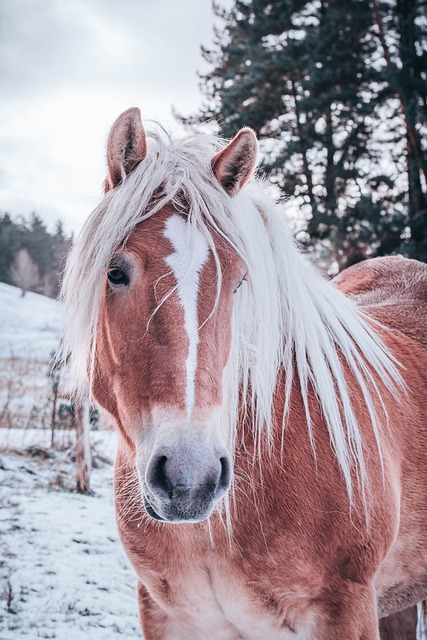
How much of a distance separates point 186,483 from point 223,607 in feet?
2.45

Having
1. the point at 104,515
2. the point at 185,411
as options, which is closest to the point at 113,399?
the point at 185,411

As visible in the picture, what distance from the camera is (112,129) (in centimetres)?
158

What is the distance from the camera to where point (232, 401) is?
169 centimetres

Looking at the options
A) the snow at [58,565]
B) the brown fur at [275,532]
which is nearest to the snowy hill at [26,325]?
the snow at [58,565]

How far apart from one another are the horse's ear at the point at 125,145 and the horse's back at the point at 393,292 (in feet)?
5.26

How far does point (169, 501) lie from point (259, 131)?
12.4m

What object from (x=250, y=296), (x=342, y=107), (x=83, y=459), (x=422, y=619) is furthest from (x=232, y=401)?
(x=342, y=107)

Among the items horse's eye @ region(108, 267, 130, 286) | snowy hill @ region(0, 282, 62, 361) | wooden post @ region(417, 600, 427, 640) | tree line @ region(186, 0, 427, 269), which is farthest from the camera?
snowy hill @ region(0, 282, 62, 361)

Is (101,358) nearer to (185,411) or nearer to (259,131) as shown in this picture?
(185,411)

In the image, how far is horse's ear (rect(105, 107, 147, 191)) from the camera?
5.13ft

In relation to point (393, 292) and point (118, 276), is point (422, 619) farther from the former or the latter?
point (118, 276)

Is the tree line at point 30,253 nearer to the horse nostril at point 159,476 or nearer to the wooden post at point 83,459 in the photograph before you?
the wooden post at point 83,459

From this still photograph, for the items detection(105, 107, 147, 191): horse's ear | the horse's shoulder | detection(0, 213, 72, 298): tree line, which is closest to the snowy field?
detection(105, 107, 147, 191): horse's ear

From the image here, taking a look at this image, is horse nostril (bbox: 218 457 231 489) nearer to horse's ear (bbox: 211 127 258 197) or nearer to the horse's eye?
the horse's eye
